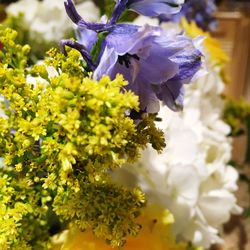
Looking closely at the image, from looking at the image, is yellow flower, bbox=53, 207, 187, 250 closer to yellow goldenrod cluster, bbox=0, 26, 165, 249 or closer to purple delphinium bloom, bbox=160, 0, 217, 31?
yellow goldenrod cluster, bbox=0, 26, 165, 249

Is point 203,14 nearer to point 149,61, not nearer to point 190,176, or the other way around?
point 190,176

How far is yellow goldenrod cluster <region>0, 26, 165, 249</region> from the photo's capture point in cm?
25

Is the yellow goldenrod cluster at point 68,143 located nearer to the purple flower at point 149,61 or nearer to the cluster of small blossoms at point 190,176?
the purple flower at point 149,61

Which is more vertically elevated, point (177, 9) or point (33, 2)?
point (177, 9)

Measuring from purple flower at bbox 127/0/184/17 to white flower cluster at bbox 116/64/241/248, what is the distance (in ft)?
0.56

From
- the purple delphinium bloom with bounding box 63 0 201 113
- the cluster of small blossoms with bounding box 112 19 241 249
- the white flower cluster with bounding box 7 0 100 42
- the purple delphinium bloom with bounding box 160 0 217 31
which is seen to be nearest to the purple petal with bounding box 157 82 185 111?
the purple delphinium bloom with bounding box 63 0 201 113

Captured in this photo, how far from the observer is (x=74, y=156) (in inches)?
10.5

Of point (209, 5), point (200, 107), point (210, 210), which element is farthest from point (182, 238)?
point (209, 5)

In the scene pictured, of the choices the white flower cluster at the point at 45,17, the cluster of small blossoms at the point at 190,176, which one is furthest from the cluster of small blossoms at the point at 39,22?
the cluster of small blossoms at the point at 190,176

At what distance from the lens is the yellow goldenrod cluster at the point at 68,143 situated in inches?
9.9

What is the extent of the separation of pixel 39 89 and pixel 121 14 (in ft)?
0.23

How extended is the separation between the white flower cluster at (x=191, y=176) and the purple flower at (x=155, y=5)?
0.17m

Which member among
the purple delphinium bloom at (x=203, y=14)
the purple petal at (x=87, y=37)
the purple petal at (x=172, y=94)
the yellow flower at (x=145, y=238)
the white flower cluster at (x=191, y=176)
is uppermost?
the purple petal at (x=87, y=37)

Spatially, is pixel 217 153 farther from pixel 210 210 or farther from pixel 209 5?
pixel 209 5
